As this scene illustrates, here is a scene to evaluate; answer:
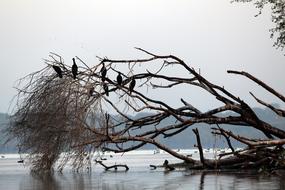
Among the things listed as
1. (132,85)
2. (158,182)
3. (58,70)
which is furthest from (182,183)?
(58,70)

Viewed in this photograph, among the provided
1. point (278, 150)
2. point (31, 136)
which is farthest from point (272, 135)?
point (31, 136)

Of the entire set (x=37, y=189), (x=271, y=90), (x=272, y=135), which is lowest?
(x=37, y=189)

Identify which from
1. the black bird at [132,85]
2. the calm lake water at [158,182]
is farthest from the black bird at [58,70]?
the calm lake water at [158,182]

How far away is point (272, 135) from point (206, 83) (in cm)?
189

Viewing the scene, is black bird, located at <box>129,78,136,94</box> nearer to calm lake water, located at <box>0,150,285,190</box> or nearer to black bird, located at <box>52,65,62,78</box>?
black bird, located at <box>52,65,62,78</box>

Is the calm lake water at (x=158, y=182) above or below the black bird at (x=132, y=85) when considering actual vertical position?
below

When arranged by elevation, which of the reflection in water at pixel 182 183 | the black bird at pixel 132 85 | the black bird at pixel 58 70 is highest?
the black bird at pixel 58 70

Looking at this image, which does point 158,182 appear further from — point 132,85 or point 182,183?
point 132,85

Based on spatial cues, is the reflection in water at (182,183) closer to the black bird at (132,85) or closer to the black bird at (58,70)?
the black bird at (132,85)

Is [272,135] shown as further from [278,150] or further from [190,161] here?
[190,161]

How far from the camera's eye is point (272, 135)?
36.6 feet

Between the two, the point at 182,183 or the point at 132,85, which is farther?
the point at 132,85

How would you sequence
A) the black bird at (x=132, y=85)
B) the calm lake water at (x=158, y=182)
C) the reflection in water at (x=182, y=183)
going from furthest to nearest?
the black bird at (x=132, y=85)
the calm lake water at (x=158, y=182)
the reflection in water at (x=182, y=183)

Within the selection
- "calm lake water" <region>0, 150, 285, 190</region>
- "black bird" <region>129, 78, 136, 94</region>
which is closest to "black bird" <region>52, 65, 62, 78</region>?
"black bird" <region>129, 78, 136, 94</region>
